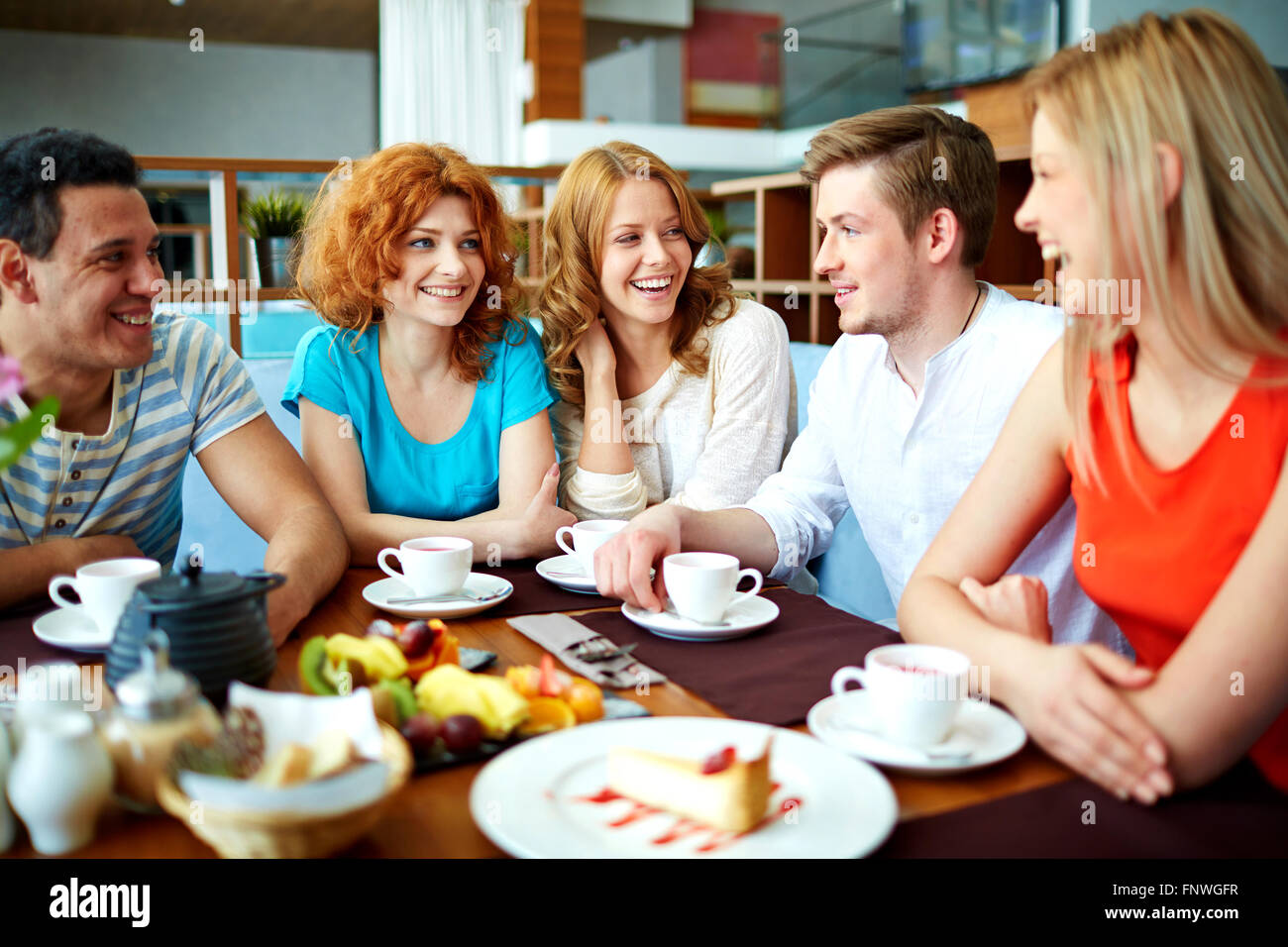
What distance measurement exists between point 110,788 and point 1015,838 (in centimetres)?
64

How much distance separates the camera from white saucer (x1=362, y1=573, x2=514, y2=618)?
1281 mm

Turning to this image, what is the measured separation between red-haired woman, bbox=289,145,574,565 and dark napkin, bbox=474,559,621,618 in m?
0.37

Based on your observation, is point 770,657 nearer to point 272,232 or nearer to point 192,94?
point 272,232

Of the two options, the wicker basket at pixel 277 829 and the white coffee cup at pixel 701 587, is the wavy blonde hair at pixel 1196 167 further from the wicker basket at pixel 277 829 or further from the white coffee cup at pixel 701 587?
the wicker basket at pixel 277 829

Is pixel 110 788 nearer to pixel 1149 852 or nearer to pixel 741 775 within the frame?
pixel 741 775

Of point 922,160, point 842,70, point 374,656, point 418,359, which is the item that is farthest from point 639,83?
point 374,656

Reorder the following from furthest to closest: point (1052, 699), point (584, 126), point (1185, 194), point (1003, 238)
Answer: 1. point (584, 126)
2. point (1003, 238)
3. point (1185, 194)
4. point (1052, 699)

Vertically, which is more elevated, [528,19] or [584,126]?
[528,19]

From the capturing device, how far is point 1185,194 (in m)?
0.98

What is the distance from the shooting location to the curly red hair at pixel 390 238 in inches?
78.0

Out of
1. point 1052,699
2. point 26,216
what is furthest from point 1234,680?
point 26,216

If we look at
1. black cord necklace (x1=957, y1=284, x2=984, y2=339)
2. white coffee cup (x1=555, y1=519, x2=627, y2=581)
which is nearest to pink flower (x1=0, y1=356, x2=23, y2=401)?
white coffee cup (x1=555, y1=519, x2=627, y2=581)

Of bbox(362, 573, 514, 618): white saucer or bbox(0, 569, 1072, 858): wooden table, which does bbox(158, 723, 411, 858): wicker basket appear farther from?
bbox(362, 573, 514, 618): white saucer
